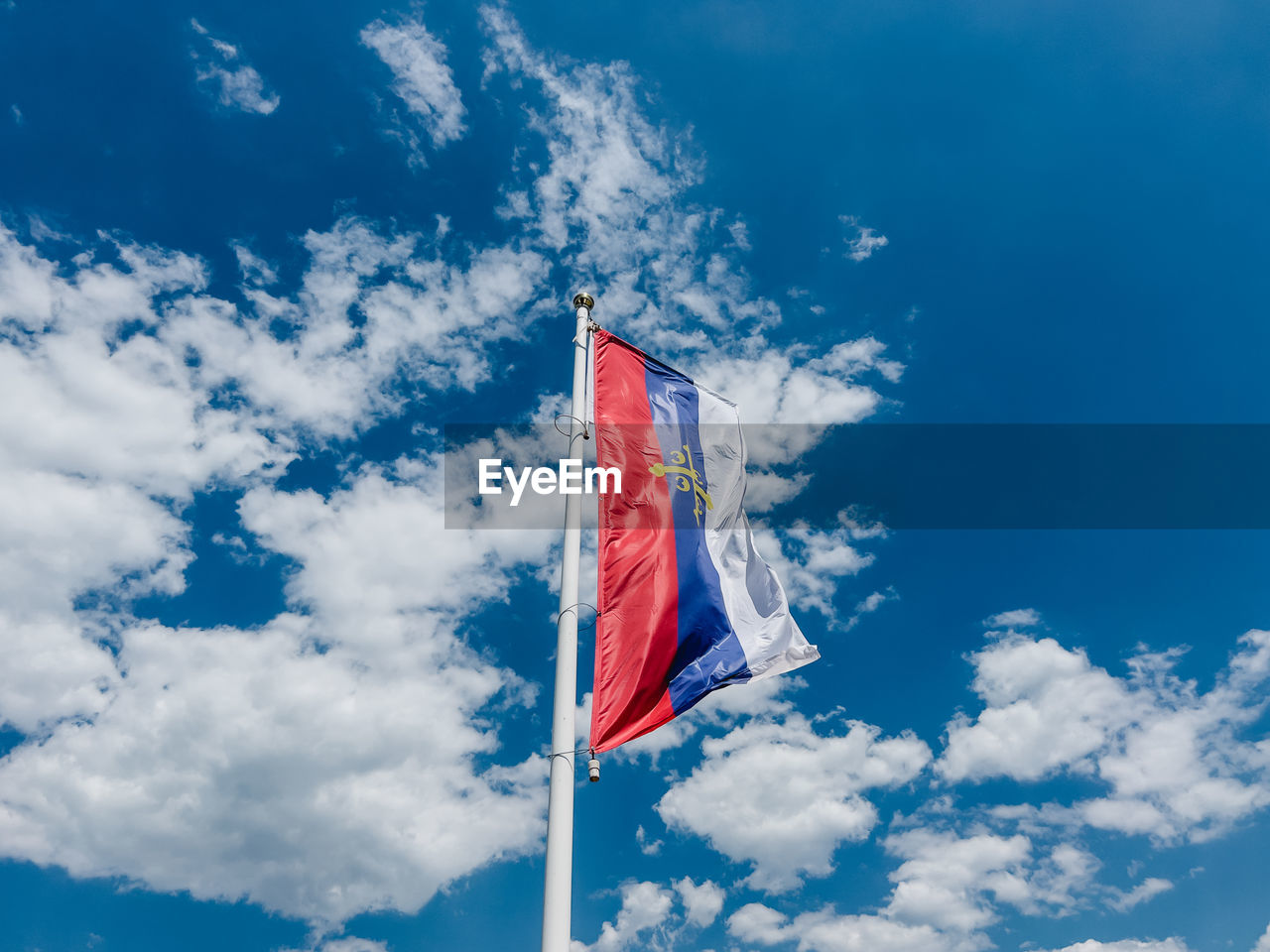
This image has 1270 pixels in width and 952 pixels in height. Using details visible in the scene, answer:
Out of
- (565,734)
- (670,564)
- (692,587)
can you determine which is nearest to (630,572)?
(670,564)

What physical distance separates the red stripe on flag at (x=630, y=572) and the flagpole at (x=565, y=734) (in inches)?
14.8

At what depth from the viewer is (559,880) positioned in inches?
412

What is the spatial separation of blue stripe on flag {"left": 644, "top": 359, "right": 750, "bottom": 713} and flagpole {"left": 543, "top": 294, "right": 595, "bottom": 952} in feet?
6.25

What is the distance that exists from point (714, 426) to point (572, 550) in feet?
18.5

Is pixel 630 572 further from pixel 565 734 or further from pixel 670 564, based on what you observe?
pixel 565 734

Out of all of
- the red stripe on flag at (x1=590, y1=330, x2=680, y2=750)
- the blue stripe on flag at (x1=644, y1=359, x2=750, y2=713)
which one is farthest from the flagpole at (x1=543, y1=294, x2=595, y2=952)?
the blue stripe on flag at (x1=644, y1=359, x2=750, y2=713)

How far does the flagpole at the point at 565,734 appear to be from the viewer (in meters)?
10.3

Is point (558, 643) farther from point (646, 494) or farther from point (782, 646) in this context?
point (782, 646)

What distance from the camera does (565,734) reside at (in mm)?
11508

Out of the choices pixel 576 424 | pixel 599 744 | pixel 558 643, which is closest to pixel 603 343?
pixel 576 424

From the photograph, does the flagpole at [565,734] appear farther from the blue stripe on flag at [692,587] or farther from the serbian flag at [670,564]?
the blue stripe on flag at [692,587]

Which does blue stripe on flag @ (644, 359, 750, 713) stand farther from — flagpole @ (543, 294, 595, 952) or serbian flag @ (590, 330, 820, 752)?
flagpole @ (543, 294, 595, 952)

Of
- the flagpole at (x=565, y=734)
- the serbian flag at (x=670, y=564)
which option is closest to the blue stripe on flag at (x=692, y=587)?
the serbian flag at (x=670, y=564)

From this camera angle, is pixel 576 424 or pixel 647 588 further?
pixel 576 424
